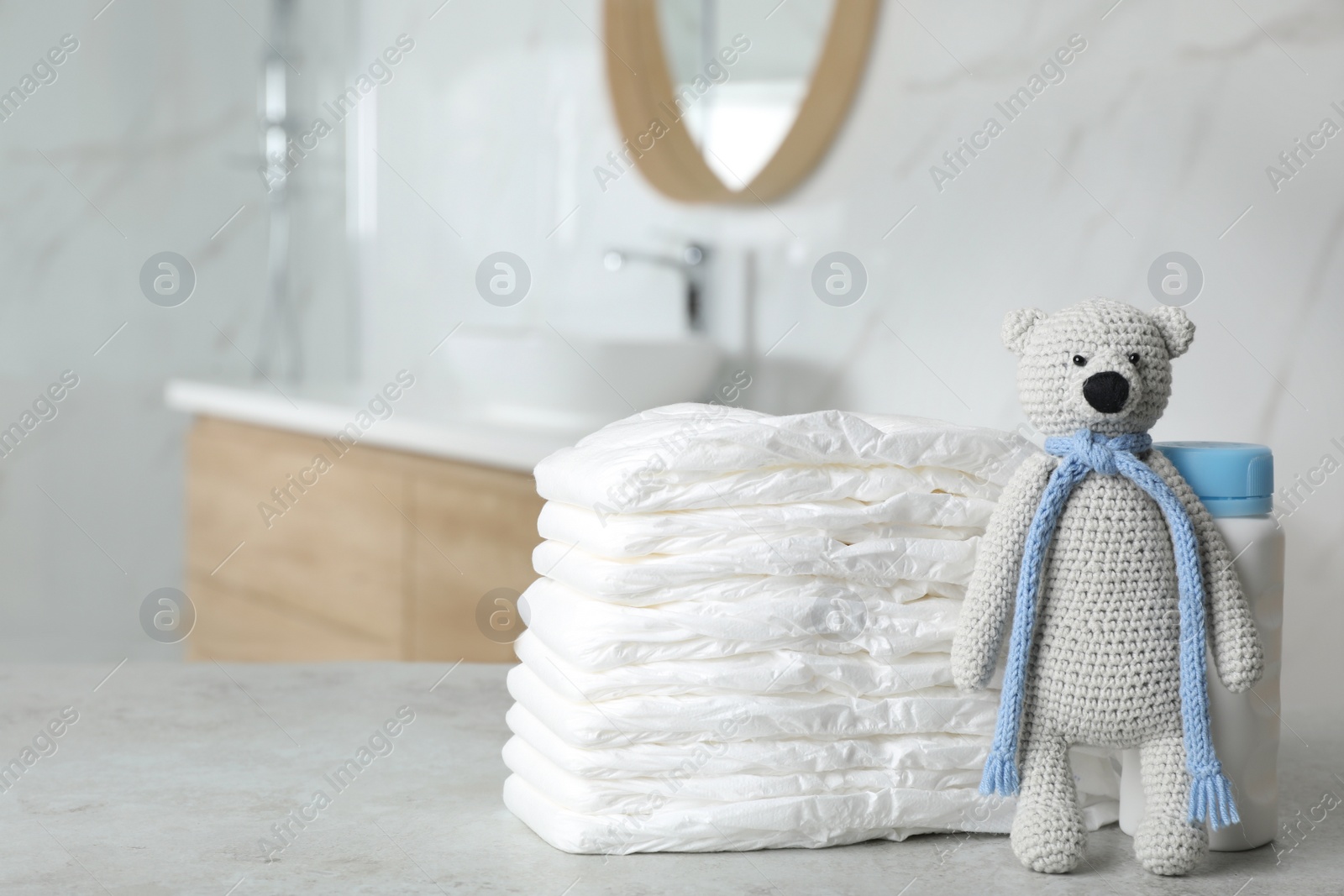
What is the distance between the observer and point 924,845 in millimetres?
774

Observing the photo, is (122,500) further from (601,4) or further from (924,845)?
(924,845)

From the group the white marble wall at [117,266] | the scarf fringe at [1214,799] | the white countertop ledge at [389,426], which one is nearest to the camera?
the scarf fringe at [1214,799]

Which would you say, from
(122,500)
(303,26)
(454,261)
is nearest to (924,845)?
(454,261)

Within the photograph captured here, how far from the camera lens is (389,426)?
1.91 m

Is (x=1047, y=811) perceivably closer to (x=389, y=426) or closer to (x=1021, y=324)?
(x=1021, y=324)

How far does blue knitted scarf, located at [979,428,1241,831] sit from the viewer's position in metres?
0.71

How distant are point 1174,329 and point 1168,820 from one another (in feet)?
0.94

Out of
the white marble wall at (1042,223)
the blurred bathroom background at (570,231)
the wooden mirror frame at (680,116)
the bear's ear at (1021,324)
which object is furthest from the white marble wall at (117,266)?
the bear's ear at (1021,324)

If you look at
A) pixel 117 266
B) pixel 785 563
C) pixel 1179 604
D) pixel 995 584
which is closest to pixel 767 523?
pixel 785 563

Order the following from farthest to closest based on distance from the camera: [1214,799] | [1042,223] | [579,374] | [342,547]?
[342,547] → [579,374] → [1042,223] → [1214,799]

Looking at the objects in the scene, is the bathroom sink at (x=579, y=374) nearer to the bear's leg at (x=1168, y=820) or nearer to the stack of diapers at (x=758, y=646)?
the stack of diapers at (x=758, y=646)

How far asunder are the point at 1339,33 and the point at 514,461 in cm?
109

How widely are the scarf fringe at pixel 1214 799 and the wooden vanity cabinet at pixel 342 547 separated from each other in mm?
1108

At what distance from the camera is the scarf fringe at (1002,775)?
28.8 inches
